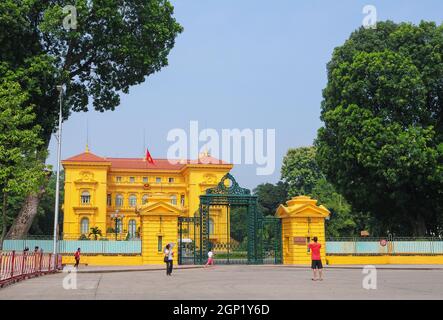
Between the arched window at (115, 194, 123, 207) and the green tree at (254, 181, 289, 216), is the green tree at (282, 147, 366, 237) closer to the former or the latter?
the green tree at (254, 181, 289, 216)

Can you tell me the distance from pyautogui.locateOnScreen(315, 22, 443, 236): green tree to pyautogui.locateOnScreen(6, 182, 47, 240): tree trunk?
18795mm

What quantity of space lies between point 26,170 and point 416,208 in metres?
24.2

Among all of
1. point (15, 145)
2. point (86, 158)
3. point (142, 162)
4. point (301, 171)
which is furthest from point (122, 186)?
point (15, 145)

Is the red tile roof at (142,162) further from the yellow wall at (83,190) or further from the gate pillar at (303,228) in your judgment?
the gate pillar at (303,228)

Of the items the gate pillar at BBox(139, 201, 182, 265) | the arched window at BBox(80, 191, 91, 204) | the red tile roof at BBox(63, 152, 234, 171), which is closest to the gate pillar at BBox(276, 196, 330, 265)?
the gate pillar at BBox(139, 201, 182, 265)

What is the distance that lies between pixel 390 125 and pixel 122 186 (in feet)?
157

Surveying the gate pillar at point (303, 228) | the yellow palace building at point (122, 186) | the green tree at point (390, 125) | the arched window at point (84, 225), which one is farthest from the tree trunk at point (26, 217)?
the arched window at point (84, 225)

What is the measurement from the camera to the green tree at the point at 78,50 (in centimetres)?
2667

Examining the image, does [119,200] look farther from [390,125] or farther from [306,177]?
[390,125]

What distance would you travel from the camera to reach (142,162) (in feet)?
255

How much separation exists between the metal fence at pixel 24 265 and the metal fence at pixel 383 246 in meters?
15.6
